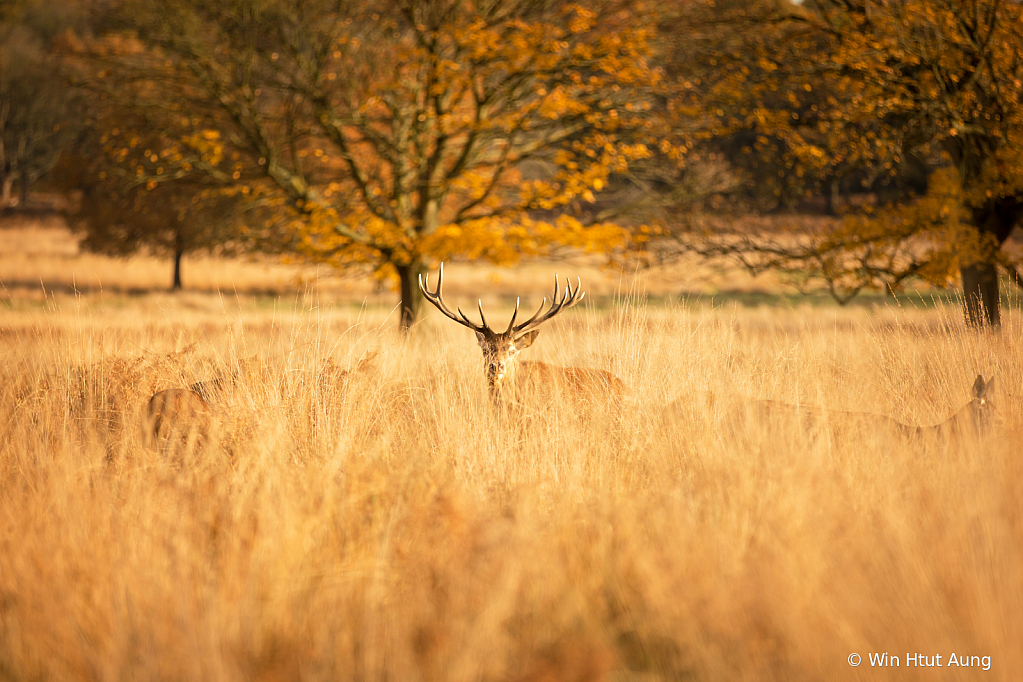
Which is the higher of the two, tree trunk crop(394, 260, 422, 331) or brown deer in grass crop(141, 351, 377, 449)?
tree trunk crop(394, 260, 422, 331)

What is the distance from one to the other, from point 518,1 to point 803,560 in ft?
34.6

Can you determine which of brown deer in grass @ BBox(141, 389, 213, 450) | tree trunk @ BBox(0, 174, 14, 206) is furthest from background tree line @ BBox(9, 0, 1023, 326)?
tree trunk @ BBox(0, 174, 14, 206)

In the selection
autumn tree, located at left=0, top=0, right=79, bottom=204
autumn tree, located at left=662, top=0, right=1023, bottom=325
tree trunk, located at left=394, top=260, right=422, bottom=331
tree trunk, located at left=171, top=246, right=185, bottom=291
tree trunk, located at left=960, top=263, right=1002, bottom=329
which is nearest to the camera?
autumn tree, located at left=662, top=0, right=1023, bottom=325

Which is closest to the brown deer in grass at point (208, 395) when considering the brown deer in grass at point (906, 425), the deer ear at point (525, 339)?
the deer ear at point (525, 339)

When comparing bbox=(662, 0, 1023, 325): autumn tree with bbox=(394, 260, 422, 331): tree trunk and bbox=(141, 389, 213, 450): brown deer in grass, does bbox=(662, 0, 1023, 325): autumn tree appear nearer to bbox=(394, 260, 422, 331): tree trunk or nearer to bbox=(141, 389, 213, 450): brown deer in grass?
bbox=(394, 260, 422, 331): tree trunk

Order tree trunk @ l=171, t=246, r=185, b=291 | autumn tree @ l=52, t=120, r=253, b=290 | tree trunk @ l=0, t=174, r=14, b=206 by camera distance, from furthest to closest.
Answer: tree trunk @ l=0, t=174, r=14, b=206
tree trunk @ l=171, t=246, r=185, b=291
autumn tree @ l=52, t=120, r=253, b=290

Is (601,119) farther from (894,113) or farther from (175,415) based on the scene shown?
(175,415)

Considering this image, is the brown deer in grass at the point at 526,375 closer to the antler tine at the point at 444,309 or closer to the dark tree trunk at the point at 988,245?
the antler tine at the point at 444,309

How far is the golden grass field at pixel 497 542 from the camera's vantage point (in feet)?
7.16

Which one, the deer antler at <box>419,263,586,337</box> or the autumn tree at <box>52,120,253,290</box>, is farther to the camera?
the autumn tree at <box>52,120,253,290</box>

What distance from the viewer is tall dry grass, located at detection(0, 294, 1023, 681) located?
7.16 feet

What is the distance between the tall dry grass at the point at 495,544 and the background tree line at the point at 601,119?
523 centimetres

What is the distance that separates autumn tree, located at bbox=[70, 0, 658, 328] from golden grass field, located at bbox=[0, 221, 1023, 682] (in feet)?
19.1

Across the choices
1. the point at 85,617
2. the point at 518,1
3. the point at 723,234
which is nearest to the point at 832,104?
the point at 723,234
